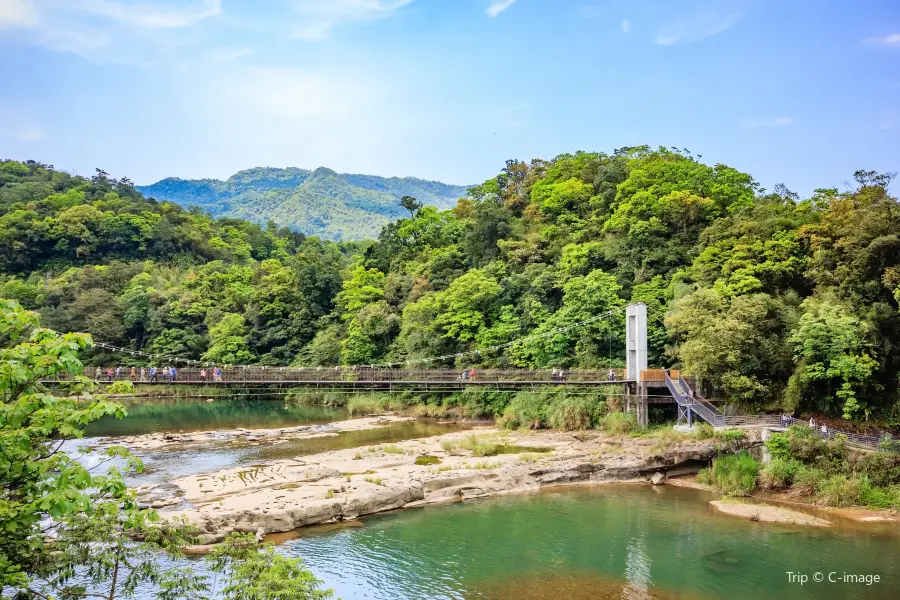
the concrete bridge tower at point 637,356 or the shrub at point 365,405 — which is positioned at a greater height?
the concrete bridge tower at point 637,356

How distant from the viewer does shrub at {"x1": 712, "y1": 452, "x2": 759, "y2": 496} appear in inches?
803

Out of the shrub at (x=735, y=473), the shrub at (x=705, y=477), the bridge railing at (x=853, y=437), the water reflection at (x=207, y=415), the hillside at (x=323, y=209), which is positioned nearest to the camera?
the bridge railing at (x=853, y=437)

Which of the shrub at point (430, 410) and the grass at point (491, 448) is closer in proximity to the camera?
the grass at point (491, 448)

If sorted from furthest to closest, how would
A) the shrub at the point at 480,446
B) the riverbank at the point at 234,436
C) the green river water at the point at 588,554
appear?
the riverbank at the point at 234,436, the shrub at the point at 480,446, the green river water at the point at 588,554

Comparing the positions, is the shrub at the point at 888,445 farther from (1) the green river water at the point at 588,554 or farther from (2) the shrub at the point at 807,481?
(1) the green river water at the point at 588,554

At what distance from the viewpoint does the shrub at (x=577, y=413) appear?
2916 centimetres

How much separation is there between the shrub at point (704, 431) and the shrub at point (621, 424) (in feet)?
11.3

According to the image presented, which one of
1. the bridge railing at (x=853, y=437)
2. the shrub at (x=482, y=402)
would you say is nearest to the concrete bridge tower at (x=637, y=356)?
the bridge railing at (x=853, y=437)

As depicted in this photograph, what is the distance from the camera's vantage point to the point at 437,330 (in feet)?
131

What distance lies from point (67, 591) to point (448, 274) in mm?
39562

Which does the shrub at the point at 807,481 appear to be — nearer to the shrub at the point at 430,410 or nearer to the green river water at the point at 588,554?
the green river water at the point at 588,554

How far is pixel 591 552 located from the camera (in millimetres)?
15820

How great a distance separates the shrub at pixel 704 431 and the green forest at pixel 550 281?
2490mm

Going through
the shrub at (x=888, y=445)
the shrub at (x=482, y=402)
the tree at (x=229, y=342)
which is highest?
the tree at (x=229, y=342)
